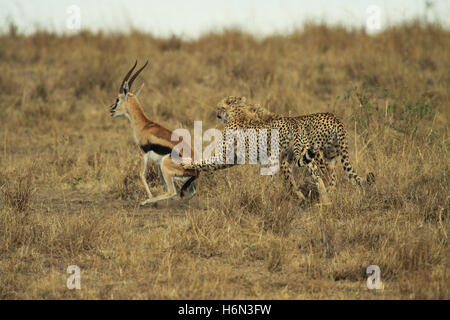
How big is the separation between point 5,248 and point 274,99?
5852 mm

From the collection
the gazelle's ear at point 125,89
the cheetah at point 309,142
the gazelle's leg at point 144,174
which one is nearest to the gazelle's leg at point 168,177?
the gazelle's leg at point 144,174

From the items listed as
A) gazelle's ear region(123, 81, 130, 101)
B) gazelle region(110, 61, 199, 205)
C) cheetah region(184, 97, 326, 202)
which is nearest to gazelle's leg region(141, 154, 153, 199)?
gazelle region(110, 61, 199, 205)

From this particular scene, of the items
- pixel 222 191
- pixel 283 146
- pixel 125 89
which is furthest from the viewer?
pixel 125 89

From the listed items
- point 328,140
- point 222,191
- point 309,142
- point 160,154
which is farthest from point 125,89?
point 328,140

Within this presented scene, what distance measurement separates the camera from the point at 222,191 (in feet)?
22.6

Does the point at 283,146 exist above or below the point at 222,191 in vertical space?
above

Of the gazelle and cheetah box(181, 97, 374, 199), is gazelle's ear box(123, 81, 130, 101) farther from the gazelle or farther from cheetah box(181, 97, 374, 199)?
cheetah box(181, 97, 374, 199)

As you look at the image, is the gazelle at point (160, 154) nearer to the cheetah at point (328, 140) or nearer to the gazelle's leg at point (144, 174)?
the gazelle's leg at point (144, 174)

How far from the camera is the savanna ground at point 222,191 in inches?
185

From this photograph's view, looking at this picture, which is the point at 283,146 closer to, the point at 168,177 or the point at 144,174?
the point at 168,177

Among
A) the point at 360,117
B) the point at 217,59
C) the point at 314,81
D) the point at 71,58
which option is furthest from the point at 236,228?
the point at 71,58

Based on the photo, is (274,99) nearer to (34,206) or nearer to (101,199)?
(101,199)

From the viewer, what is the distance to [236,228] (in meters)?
5.63

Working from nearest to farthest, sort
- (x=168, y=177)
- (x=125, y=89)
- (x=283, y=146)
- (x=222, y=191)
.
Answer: (x=168, y=177)
(x=283, y=146)
(x=222, y=191)
(x=125, y=89)
